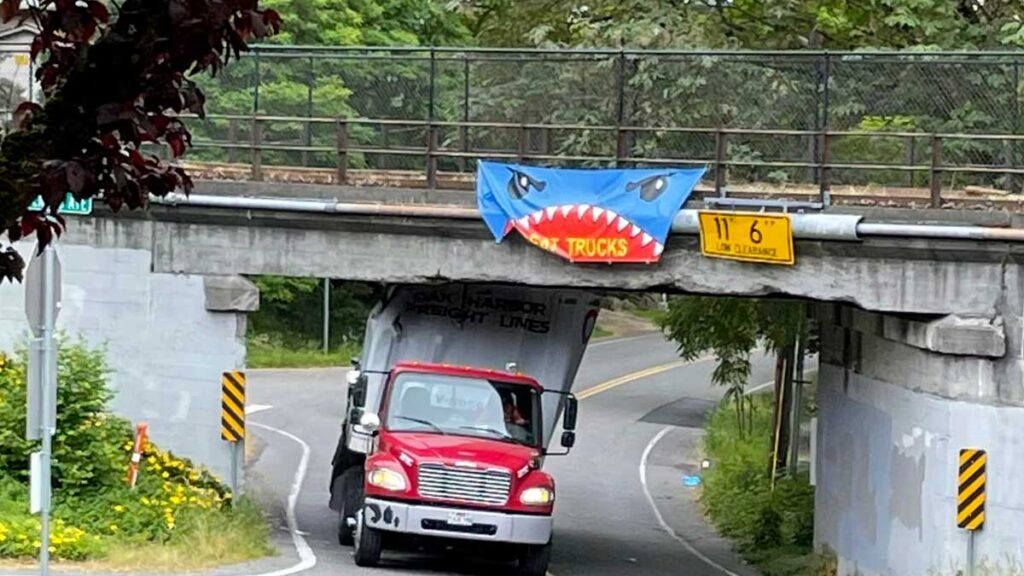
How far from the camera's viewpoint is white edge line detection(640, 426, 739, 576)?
80.0 feet

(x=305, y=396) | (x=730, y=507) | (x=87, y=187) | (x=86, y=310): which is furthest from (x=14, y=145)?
(x=305, y=396)

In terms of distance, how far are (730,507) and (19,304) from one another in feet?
38.5

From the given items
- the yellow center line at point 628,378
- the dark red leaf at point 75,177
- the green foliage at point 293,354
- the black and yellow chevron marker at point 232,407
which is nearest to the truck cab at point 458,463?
the black and yellow chevron marker at point 232,407

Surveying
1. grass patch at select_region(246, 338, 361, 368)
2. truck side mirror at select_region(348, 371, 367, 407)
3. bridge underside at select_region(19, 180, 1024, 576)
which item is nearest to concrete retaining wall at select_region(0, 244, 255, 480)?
bridge underside at select_region(19, 180, 1024, 576)

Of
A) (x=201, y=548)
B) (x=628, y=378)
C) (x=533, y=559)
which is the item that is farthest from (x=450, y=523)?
(x=628, y=378)

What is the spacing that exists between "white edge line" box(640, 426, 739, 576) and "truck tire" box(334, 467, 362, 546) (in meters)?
5.34

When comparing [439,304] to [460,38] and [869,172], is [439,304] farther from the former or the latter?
[460,38]

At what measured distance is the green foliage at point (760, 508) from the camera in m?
24.7

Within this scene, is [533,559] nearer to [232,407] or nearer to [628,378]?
[232,407]

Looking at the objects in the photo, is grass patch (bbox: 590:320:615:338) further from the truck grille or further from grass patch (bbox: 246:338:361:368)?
the truck grille

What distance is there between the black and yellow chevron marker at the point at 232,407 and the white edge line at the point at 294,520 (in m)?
1.55

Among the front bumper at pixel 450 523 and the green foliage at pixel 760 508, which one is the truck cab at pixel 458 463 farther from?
the green foliage at pixel 760 508

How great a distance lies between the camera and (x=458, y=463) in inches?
747

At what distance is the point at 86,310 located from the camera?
75.0 ft
